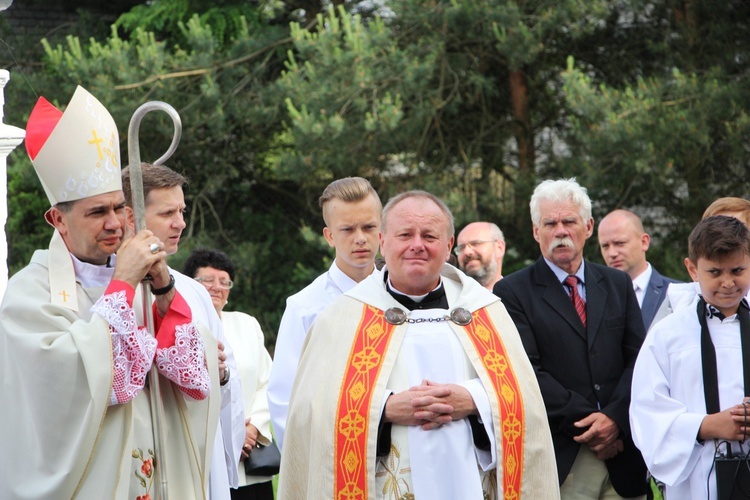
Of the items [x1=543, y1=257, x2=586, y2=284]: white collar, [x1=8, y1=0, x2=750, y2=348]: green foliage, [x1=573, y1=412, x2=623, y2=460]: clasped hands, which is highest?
[x1=8, y1=0, x2=750, y2=348]: green foliage

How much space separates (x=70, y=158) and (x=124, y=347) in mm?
753

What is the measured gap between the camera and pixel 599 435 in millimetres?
5172

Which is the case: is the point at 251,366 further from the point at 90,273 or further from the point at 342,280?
the point at 90,273

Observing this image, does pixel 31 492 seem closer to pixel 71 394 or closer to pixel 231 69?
pixel 71 394

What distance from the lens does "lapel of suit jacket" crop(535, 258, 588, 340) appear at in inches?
211

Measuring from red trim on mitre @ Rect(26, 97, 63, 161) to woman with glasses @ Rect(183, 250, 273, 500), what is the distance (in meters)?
2.32

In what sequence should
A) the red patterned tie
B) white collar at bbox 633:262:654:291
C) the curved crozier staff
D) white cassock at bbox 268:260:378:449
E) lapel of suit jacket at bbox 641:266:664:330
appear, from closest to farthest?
the curved crozier staff < white cassock at bbox 268:260:378:449 < the red patterned tie < lapel of suit jacket at bbox 641:266:664:330 < white collar at bbox 633:262:654:291

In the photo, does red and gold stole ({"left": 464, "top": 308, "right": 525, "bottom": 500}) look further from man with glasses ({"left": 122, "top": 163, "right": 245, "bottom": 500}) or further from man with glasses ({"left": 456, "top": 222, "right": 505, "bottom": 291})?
man with glasses ({"left": 456, "top": 222, "right": 505, "bottom": 291})

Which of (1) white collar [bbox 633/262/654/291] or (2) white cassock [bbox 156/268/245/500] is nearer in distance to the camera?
(2) white cassock [bbox 156/268/245/500]

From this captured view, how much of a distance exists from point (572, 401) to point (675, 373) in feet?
1.62

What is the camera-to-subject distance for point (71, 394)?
3809 millimetres

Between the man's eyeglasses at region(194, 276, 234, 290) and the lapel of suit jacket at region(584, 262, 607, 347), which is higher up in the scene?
the man's eyeglasses at region(194, 276, 234, 290)

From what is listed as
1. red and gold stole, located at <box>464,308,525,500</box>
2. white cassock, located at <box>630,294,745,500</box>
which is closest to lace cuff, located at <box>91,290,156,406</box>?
red and gold stole, located at <box>464,308,525,500</box>

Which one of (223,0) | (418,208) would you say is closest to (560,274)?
(418,208)
